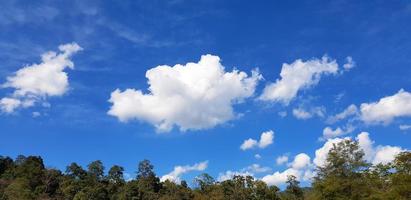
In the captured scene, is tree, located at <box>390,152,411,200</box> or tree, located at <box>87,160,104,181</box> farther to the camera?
tree, located at <box>87,160,104,181</box>

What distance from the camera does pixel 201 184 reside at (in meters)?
137

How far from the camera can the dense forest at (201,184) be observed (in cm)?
7025

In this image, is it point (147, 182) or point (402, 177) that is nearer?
point (402, 177)

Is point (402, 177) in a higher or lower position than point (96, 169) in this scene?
lower

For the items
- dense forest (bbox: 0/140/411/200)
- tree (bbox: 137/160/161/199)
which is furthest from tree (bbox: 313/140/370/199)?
tree (bbox: 137/160/161/199)

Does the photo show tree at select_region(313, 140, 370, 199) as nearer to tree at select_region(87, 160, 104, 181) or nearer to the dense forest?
the dense forest

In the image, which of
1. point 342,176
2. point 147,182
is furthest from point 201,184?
point 342,176

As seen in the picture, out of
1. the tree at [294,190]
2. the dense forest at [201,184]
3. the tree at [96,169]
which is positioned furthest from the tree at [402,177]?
the tree at [96,169]

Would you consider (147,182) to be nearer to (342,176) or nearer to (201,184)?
(201,184)

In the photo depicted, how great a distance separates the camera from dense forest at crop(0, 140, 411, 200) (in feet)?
230

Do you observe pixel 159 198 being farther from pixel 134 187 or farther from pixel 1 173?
pixel 1 173

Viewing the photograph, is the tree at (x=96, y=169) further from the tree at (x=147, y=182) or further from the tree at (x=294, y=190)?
the tree at (x=294, y=190)

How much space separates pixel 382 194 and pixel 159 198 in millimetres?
71099

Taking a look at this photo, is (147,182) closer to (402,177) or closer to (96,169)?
(96,169)
